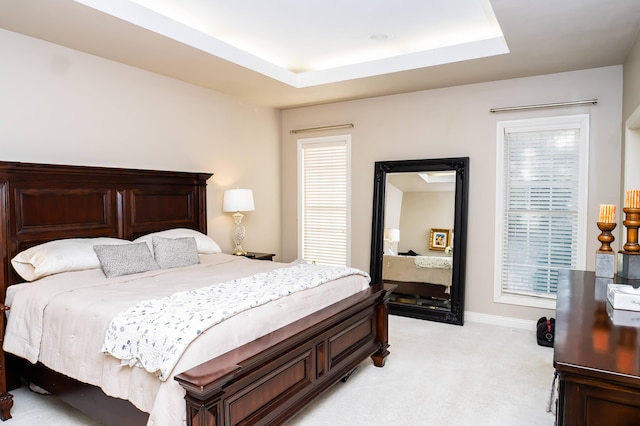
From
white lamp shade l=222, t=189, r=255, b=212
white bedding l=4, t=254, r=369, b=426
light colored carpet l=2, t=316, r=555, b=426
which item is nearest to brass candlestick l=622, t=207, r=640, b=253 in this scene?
light colored carpet l=2, t=316, r=555, b=426

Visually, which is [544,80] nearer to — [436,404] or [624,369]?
[436,404]

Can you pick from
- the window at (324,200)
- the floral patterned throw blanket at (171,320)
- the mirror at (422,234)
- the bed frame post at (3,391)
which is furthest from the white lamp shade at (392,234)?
the bed frame post at (3,391)

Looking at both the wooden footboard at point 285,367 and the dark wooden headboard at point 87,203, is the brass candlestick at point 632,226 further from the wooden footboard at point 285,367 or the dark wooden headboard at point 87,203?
the dark wooden headboard at point 87,203

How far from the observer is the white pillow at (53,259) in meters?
2.85

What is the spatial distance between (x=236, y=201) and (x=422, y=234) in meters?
2.18

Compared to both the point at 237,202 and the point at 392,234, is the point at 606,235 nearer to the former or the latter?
the point at 392,234

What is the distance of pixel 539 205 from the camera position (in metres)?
4.34

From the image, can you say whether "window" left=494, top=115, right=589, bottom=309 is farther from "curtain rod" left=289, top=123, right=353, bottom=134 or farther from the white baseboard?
"curtain rod" left=289, top=123, right=353, bottom=134

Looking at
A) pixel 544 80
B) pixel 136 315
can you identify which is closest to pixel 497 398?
pixel 136 315

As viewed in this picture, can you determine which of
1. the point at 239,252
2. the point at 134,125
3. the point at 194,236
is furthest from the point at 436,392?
the point at 134,125

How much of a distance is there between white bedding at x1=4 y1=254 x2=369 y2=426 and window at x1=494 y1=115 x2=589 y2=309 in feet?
7.40

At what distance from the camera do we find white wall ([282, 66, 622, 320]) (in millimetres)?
3971

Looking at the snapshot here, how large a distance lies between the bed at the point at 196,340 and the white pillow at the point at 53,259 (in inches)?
5.4

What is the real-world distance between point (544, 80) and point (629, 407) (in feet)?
12.7
